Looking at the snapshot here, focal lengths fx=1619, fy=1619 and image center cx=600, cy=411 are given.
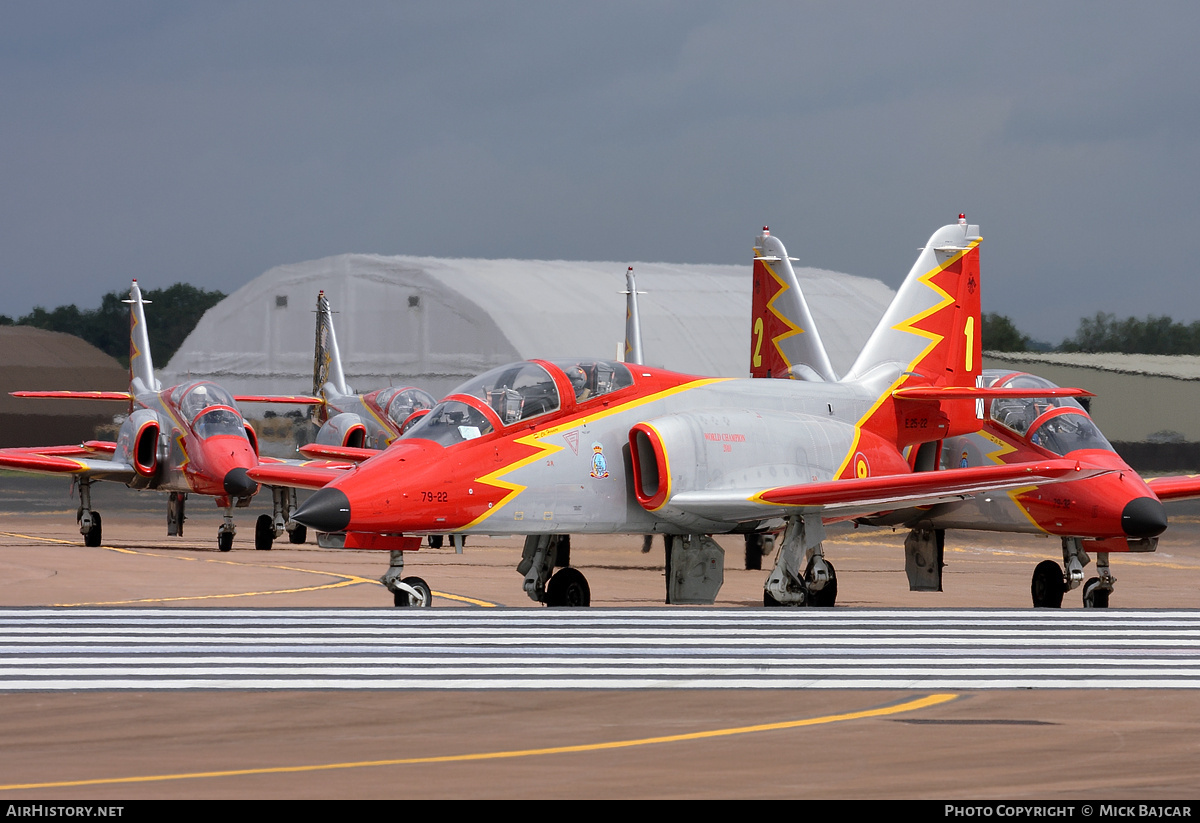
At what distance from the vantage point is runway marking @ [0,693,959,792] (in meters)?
6.39

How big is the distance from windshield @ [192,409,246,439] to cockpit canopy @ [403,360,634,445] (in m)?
15.6

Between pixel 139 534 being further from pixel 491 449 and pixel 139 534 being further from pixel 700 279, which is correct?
pixel 700 279

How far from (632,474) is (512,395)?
1.50 metres

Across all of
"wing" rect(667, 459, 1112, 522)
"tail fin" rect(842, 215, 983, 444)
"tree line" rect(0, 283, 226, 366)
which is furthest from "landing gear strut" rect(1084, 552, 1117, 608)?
"tree line" rect(0, 283, 226, 366)

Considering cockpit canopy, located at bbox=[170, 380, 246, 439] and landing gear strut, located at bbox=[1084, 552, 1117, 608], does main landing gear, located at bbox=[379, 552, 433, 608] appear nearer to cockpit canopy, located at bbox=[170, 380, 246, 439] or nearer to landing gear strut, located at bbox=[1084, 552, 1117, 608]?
landing gear strut, located at bbox=[1084, 552, 1117, 608]

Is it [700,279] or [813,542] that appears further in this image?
[700,279]

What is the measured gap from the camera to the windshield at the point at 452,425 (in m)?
15.0

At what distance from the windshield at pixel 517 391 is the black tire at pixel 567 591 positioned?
1.99m

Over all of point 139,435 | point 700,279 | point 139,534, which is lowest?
point 139,534

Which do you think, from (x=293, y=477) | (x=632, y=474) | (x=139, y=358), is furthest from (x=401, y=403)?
(x=632, y=474)

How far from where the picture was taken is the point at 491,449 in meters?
15.0

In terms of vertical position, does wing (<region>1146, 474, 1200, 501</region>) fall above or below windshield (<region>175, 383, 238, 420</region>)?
below
